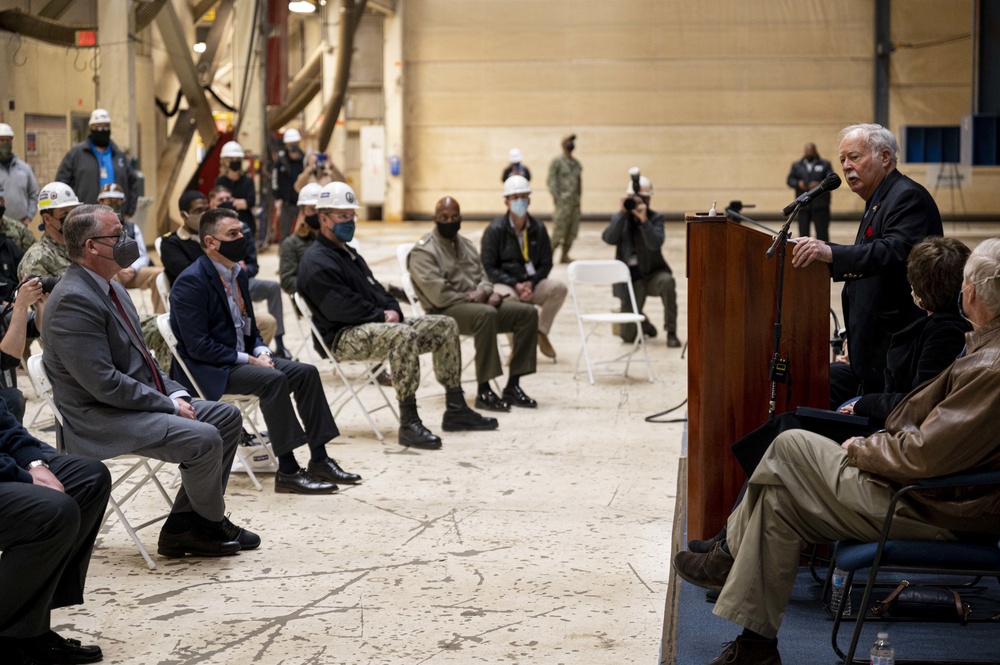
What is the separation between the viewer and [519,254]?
880 cm

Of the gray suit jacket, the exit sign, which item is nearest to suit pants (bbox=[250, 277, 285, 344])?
the gray suit jacket

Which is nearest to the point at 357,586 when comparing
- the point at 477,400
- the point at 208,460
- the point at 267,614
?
the point at 267,614

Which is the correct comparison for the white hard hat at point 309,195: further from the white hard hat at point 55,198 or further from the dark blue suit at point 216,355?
the dark blue suit at point 216,355

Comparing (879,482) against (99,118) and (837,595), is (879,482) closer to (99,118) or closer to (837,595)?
(837,595)

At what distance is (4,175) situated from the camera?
11000 millimetres

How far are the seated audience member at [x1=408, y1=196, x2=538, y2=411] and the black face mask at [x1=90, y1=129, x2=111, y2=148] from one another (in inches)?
213

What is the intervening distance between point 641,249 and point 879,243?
5.68m

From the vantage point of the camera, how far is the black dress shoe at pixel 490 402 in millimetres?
7891

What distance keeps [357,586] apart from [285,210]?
41.1ft

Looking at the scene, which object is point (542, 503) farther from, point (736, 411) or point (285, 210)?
point (285, 210)

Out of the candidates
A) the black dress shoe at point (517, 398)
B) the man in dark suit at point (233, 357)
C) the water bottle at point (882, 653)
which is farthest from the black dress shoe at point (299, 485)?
the water bottle at point (882, 653)

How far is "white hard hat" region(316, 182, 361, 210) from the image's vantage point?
6945mm

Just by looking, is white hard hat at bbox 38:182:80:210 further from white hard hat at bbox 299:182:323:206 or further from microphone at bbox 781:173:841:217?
microphone at bbox 781:173:841:217

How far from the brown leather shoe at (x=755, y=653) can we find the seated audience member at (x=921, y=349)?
0.57 m
